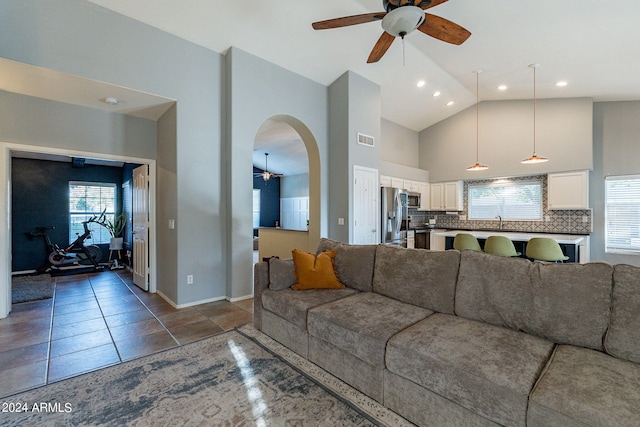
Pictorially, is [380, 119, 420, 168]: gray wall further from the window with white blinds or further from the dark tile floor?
the dark tile floor

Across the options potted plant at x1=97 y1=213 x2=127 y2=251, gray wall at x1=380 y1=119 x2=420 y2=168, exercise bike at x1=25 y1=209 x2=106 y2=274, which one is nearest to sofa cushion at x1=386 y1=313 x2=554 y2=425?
gray wall at x1=380 y1=119 x2=420 y2=168

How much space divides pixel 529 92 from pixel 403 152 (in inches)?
111

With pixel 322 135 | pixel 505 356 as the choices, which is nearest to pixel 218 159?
pixel 322 135

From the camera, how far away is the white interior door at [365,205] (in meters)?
5.19

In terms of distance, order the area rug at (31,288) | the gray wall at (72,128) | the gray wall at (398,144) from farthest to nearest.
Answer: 1. the gray wall at (398,144)
2. the area rug at (31,288)
3. the gray wall at (72,128)

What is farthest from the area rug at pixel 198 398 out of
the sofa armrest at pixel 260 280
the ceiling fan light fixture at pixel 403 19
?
the ceiling fan light fixture at pixel 403 19

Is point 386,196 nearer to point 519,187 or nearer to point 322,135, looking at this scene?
point 322,135

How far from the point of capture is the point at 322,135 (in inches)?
205

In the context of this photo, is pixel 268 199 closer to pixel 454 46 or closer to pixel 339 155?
pixel 339 155

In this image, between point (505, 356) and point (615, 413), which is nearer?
point (615, 413)

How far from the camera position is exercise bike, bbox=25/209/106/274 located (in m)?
5.96

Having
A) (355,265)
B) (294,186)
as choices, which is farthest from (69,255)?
(294,186)

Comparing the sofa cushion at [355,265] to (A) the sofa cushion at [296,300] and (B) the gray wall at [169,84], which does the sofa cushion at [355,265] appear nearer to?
(A) the sofa cushion at [296,300]

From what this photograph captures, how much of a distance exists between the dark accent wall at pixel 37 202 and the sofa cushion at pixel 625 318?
8874 millimetres
